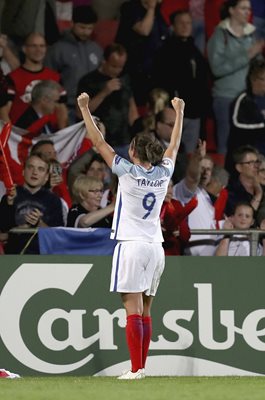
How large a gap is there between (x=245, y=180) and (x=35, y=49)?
2947 millimetres

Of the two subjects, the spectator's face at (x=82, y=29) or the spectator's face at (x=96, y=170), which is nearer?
the spectator's face at (x=96, y=170)

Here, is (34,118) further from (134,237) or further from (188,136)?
(134,237)

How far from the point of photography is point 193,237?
13.9 meters

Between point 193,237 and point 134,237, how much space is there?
2691 mm

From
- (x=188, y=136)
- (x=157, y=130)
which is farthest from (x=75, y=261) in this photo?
(x=188, y=136)

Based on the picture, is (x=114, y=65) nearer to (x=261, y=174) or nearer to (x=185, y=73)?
(x=185, y=73)

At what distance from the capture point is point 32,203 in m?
14.2

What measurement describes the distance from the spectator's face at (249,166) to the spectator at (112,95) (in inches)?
62.3

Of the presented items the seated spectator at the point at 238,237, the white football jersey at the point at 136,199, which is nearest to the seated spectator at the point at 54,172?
the seated spectator at the point at 238,237

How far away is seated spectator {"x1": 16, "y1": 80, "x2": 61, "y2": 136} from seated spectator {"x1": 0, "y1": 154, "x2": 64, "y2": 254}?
1491 millimetres

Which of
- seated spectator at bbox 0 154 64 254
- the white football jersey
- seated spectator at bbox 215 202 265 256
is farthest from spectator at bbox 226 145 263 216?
the white football jersey

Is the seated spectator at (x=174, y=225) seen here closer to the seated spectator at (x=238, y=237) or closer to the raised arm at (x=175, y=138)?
the seated spectator at (x=238, y=237)

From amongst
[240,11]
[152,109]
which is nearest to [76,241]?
[152,109]

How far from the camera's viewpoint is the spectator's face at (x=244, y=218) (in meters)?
14.4
